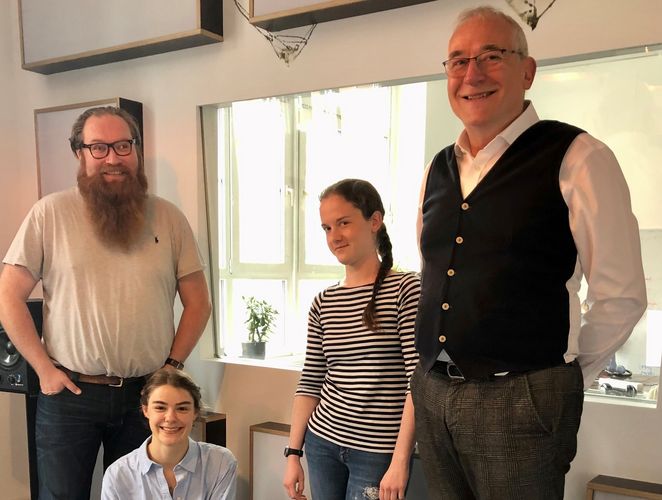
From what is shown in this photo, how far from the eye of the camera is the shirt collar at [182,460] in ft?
5.65

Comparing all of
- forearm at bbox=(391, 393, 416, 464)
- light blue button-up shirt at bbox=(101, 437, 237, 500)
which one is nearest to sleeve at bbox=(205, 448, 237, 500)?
light blue button-up shirt at bbox=(101, 437, 237, 500)

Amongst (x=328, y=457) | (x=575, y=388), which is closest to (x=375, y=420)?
(x=328, y=457)

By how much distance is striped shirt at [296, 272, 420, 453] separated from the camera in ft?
4.74

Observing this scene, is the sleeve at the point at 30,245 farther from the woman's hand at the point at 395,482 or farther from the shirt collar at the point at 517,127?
the shirt collar at the point at 517,127

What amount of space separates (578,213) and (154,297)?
133 cm

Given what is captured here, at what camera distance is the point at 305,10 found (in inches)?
78.2

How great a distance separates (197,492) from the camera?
1759 mm

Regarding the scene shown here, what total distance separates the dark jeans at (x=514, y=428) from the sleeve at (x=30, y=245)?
4.40 ft

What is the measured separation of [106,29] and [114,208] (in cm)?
103

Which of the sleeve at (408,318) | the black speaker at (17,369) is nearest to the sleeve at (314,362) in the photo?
the sleeve at (408,318)

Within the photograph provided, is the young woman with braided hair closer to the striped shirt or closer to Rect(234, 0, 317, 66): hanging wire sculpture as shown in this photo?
the striped shirt

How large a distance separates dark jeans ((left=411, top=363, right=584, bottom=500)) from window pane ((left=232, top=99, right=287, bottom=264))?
1733 mm

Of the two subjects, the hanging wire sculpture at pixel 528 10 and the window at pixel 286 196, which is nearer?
the hanging wire sculpture at pixel 528 10

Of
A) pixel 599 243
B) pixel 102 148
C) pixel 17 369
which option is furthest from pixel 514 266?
pixel 17 369
